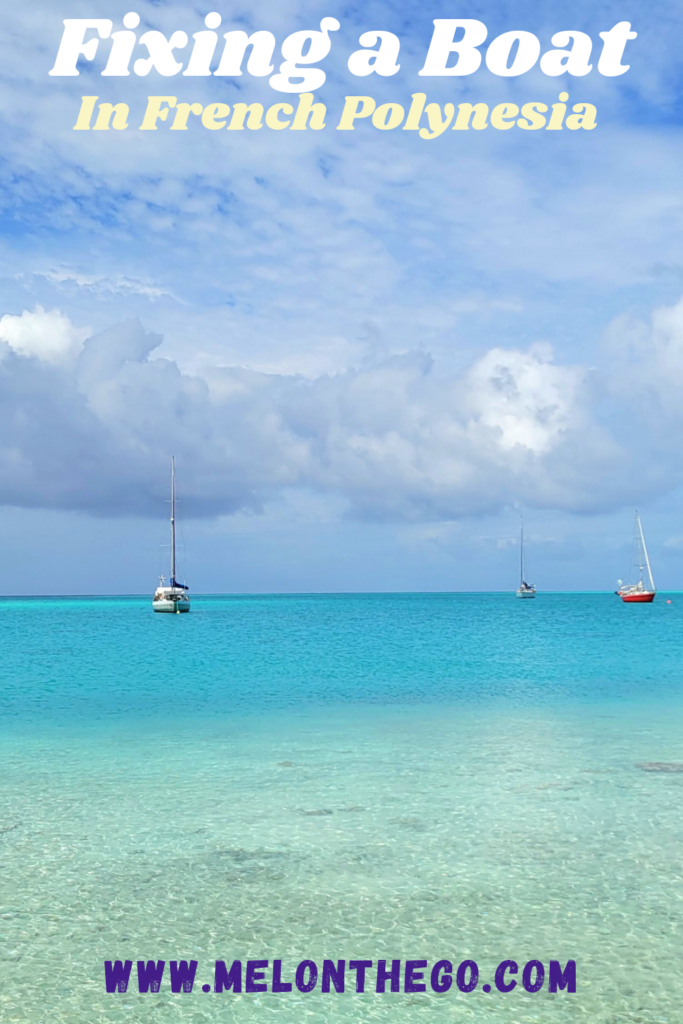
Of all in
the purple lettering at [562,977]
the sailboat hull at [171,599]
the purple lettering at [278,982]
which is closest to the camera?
the purple lettering at [562,977]

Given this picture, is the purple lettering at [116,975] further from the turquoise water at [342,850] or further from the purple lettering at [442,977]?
the purple lettering at [442,977]

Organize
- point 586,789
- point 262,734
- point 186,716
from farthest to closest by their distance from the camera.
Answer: point 186,716 < point 262,734 < point 586,789

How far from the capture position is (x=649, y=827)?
13625 millimetres

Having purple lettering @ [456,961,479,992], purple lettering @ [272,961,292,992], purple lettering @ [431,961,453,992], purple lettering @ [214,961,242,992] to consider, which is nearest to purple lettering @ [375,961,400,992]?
purple lettering @ [431,961,453,992]

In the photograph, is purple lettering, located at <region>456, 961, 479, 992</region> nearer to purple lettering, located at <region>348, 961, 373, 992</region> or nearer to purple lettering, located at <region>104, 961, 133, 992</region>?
purple lettering, located at <region>348, 961, 373, 992</region>

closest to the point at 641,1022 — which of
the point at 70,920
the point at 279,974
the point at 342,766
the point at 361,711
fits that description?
the point at 279,974

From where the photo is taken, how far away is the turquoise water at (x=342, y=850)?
8.34 metres

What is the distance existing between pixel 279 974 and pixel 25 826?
22.7ft

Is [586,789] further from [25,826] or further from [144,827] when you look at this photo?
[25,826]

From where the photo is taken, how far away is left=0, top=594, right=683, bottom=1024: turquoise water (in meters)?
8.34

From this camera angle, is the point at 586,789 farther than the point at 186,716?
No

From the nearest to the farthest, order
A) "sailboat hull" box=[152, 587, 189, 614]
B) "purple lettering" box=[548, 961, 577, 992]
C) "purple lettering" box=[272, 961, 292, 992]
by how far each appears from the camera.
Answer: "purple lettering" box=[548, 961, 577, 992], "purple lettering" box=[272, 961, 292, 992], "sailboat hull" box=[152, 587, 189, 614]

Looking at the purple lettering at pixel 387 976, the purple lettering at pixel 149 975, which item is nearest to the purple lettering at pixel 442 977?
the purple lettering at pixel 387 976

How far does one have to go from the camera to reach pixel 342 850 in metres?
12.6
